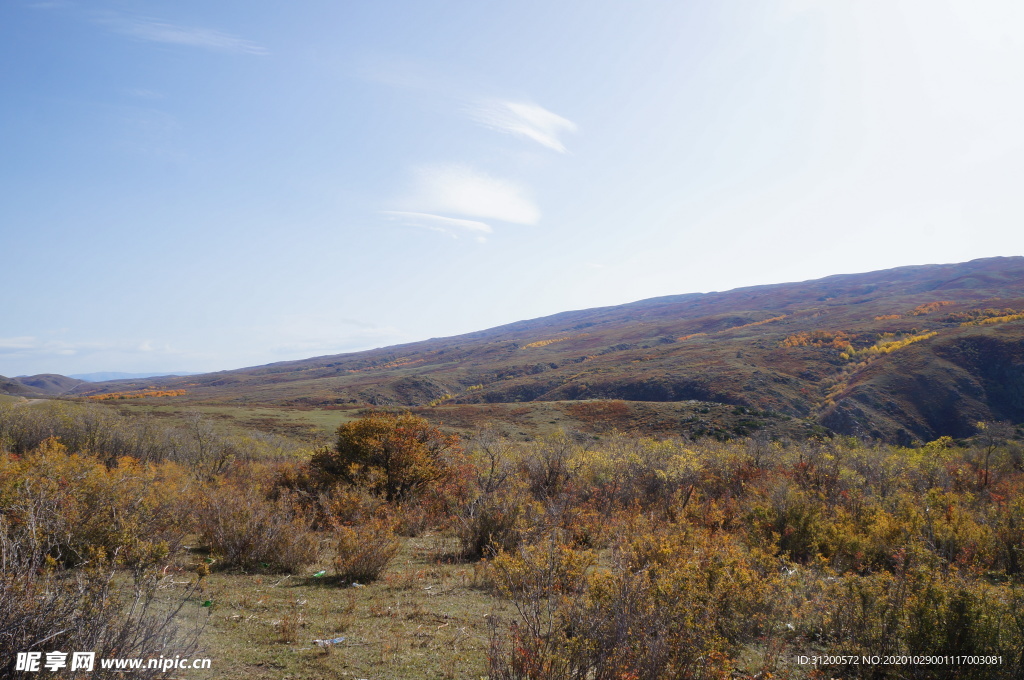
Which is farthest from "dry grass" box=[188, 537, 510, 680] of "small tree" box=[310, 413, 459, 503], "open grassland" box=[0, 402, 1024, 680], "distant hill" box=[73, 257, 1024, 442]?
"distant hill" box=[73, 257, 1024, 442]

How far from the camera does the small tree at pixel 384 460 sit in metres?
13.6

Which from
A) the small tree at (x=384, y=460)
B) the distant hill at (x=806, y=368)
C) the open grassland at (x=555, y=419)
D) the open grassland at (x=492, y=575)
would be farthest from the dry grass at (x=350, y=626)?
the distant hill at (x=806, y=368)

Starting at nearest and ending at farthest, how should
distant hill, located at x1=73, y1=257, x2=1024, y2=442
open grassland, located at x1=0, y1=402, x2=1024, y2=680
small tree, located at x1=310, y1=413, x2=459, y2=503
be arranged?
1. open grassland, located at x1=0, y1=402, x2=1024, y2=680
2. small tree, located at x1=310, y1=413, x2=459, y2=503
3. distant hill, located at x1=73, y1=257, x2=1024, y2=442

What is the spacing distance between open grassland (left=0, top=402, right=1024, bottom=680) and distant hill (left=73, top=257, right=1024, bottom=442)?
38.6 m

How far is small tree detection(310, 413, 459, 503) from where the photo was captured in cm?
1357

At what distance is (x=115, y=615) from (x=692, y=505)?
11.2 m

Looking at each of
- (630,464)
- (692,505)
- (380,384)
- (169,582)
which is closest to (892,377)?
(630,464)

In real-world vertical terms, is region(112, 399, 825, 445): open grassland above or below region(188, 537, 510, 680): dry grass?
below

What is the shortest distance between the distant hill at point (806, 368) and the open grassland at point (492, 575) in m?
38.6

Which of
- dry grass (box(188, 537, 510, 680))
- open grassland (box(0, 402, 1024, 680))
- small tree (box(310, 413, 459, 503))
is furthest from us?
small tree (box(310, 413, 459, 503))

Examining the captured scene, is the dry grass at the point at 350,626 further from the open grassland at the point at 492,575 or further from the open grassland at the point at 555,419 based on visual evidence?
the open grassland at the point at 555,419

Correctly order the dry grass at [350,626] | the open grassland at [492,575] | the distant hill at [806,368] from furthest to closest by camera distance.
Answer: the distant hill at [806,368]
the dry grass at [350,626]
the open grassland at [492,575]

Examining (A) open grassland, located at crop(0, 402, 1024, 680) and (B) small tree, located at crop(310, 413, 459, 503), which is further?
(B) small tree, located at crop(310, 413, 459, 503)

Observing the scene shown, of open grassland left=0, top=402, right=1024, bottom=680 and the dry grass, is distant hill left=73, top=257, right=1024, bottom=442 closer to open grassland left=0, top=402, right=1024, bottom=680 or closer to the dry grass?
open grassland left=0, top=402, right=1024, bottom=680
